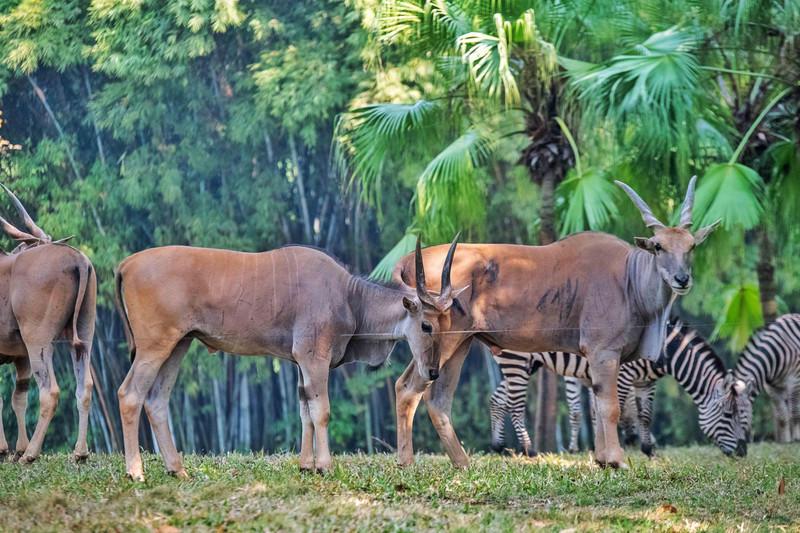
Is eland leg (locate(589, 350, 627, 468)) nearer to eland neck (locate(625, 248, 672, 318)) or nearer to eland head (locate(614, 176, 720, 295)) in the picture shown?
eland neck (locate(625, 248, 672, 318))

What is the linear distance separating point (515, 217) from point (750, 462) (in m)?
10.7

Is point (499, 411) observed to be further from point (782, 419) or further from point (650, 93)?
point (782, 419)

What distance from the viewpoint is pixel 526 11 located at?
1339 centimetres

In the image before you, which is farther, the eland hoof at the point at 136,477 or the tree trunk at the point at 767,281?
the tree trunk at the point at 767,281

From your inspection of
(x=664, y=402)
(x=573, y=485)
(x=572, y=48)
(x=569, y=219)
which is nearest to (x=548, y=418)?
(x=569, y=219)

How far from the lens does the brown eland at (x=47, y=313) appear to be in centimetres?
940

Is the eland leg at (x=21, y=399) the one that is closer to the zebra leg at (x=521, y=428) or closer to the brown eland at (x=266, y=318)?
the brown eland at (x=266, y=318)

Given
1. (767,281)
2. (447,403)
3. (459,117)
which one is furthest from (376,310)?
(767,281)

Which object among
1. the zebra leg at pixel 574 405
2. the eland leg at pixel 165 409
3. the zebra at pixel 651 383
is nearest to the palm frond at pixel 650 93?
the zebra at pixel 651 383

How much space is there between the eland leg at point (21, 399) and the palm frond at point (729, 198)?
6.68m

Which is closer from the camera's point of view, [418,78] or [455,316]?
[455,316]

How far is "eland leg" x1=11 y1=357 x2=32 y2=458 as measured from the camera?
10.0 meters

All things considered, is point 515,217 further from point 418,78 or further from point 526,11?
point 526,11

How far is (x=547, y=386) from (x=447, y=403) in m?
6.49
